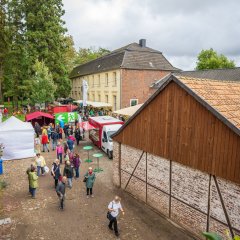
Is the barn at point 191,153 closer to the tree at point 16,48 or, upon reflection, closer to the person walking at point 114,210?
the person walking at point 114,210

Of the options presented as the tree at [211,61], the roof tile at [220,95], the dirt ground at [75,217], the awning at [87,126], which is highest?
the tree at [211,61]

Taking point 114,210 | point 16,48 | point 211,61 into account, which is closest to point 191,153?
point 114,210

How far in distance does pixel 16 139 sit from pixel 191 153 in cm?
1271

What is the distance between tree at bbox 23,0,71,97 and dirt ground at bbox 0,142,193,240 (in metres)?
27.0

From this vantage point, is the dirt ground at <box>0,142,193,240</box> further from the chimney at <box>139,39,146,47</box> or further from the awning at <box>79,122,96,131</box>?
the chimney at <box>139,39,146,47</box>

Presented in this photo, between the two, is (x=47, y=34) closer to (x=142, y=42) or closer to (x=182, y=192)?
(x=142, y=42)

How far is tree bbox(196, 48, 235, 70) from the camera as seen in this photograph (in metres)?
45.6

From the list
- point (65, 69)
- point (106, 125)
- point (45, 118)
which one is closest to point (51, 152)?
point (106, 125)

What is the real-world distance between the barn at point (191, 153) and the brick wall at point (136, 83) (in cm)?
2249

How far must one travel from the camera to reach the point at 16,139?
55.2 feet

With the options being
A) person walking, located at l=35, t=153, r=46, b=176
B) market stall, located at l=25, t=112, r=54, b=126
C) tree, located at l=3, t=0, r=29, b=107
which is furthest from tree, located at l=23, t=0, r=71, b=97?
person walking, located at l=35, t=153, r=46, b=176

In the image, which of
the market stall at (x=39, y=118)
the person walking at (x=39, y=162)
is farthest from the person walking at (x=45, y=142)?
the market stall at (x=39, y=118)

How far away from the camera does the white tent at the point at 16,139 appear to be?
16453 millimetres

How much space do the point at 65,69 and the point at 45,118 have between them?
48.5ft
